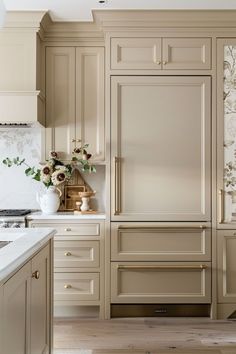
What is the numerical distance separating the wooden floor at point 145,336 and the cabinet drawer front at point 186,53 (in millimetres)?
2130

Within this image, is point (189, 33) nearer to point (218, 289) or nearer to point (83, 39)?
point (83, 39)

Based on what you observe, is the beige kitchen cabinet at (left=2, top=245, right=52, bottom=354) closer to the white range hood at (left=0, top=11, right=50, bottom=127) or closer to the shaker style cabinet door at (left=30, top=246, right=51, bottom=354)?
the shaker style cabinet door at (left=30, top=246, right=51, bottom=354)

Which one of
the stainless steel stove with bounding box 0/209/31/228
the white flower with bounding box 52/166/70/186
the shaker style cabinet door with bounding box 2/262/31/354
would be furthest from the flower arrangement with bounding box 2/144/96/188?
the shaker style cabinet door with bounding box 2/262/31/354

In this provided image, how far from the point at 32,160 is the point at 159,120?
1.32 meters

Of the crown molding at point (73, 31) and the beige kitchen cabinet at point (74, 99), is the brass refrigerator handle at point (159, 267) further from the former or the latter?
the crown molding at point (73, 31)

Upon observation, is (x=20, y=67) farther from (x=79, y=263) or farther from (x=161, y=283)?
(x=161, y=283)

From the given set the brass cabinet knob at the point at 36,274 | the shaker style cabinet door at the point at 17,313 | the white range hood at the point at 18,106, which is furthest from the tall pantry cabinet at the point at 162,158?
the shaker style cabinet door at the point at 17,313

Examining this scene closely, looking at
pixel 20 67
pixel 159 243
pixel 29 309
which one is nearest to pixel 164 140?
pixel 159 243

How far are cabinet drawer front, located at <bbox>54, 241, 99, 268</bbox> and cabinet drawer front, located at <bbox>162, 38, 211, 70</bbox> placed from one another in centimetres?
164

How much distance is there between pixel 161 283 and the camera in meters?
3.24

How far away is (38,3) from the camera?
311cm

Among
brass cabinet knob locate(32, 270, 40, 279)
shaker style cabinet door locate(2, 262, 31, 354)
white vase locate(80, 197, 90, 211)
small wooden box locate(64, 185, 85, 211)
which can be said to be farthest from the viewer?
small wooden box locate(64, 185, 85, 211)

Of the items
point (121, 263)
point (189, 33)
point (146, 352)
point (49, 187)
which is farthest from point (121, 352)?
point (189, 33)

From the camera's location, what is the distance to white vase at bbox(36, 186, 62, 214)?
136 inches
